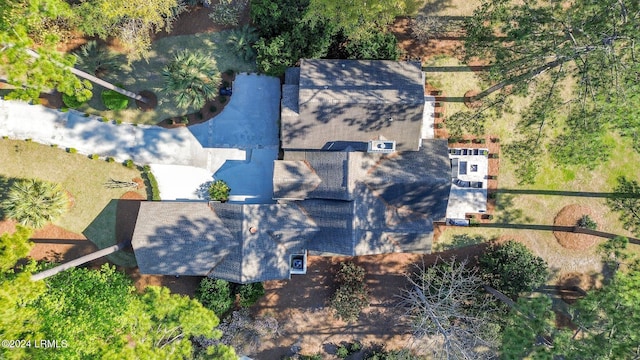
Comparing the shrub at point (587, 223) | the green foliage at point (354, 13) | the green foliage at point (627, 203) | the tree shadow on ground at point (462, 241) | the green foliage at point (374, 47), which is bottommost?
the tree shadow on ground at point (462, 241)

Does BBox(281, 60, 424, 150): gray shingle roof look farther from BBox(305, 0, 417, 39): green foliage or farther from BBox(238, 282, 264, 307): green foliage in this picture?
BBox(238, 282, 264, 307): green foliage

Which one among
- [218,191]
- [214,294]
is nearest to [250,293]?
[214,294]

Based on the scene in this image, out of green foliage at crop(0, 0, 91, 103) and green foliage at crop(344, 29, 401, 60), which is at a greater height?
green foliage at crop(344, 29, 401, 60)

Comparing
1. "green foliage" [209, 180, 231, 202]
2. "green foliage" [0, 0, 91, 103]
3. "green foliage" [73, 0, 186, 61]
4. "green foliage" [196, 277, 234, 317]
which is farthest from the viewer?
"green foliage" [209, 180, 231, 202]

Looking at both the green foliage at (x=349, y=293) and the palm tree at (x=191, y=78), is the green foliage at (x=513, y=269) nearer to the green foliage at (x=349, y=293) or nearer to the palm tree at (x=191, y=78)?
the green foliage at (x=349, y=293)

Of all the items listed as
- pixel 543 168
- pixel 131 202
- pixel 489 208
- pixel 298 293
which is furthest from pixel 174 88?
pixel 543 168

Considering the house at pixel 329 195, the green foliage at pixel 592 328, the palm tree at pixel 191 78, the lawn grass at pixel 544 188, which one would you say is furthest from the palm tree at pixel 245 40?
the green foliage at pixel 592 328

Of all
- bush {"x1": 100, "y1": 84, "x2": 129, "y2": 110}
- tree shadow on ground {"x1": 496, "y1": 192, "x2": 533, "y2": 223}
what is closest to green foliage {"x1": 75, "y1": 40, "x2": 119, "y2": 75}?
bush {"x1": 100, "y1": 84, "x2": 129, "y2": 110}
